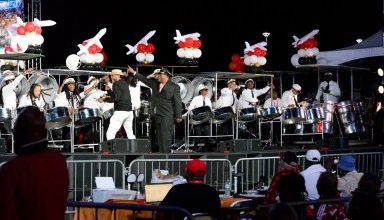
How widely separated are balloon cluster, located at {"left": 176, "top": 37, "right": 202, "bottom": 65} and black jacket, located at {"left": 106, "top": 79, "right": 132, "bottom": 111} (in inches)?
105

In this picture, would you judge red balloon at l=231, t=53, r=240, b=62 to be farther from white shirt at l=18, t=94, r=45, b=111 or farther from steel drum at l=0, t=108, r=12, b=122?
steel drum at l=0, t=108, r=12, b=122

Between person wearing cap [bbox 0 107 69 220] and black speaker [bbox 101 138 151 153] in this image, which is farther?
black speaker [bbox 101 138 151 153]

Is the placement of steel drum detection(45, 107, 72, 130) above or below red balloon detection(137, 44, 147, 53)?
below

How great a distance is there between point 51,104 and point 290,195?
1071cm

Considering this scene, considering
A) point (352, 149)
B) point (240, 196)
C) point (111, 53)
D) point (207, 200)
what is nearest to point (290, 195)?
point (207, 200)

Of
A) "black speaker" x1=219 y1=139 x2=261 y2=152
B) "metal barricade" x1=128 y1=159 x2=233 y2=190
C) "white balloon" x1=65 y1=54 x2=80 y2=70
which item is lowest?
"metal barricade" x1=128 y1=159 x2=233 y2=190

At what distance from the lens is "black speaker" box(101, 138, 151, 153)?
1540 centimetres

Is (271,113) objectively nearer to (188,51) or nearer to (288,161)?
(188,51)

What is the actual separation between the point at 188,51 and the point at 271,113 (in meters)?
2.28

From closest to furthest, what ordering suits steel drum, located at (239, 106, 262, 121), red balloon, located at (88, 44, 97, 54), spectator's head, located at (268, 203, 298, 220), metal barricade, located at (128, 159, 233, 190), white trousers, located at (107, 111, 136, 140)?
spectator's head, located at (268, 203, 298, 220) → metal barricade, located at (128, 159, 233, 190) → white trousers, located at (107, 111, 136, 140) → red balloon, located at (88, 44, 97, 54) → steel drum, located at (239, 106, 262, 121)

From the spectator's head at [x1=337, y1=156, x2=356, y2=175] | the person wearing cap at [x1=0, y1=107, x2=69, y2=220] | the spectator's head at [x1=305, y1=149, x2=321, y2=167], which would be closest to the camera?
the person wearing cap at [x1=0, y1=107, x2=69, y2=220]

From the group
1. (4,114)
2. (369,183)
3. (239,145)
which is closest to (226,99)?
(239,145)

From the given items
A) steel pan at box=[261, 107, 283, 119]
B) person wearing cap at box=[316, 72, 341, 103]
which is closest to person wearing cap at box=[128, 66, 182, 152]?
steel pan at box=[261, 107, 283, 119]

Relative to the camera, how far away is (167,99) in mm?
16750
